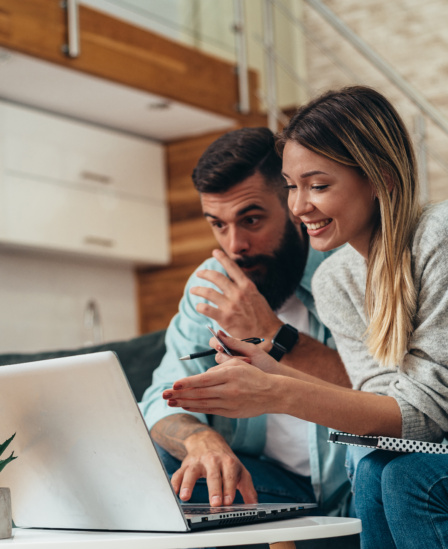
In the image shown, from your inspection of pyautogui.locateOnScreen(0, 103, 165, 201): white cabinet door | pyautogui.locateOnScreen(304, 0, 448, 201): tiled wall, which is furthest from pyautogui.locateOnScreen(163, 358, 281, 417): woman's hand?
pyautogui.locateOnScreen(304, 0, 448, 201): tiled wall

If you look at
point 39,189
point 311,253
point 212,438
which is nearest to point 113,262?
point 39,189

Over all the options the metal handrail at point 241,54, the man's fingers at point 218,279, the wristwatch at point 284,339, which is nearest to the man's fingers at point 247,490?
the wristwatch at point 284,339

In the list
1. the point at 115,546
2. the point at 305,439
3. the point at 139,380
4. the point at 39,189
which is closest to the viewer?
the point at 115,546

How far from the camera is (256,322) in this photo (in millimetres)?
1817

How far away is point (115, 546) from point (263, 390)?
0.32m

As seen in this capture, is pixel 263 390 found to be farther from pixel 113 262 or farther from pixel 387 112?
pixel 113 262

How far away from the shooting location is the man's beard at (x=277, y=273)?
6.63 ft

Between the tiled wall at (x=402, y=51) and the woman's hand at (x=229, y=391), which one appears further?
the tiled wall at (x=402, y=51)

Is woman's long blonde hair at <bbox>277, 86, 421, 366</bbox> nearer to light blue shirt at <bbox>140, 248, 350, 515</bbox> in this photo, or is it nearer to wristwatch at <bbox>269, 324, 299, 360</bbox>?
wristwatch at <bbox>269, 324, 299, 360</bbox>

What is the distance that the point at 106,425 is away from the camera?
1.15 meters

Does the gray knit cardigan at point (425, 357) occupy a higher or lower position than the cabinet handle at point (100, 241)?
lower

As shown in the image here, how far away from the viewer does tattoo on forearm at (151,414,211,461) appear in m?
1.73

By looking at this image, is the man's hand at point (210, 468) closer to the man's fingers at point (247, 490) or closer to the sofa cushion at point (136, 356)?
the man's fingers at point (247, 490)

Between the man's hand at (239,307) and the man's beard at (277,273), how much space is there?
0.49 feet
